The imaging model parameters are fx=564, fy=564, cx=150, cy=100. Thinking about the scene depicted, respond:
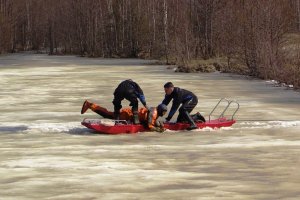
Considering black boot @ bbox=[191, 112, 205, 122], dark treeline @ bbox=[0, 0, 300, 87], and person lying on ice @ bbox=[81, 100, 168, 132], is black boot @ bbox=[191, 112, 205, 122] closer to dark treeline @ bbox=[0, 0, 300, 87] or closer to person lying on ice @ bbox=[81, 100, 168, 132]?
person lying on ice @ bbox=[81, 100, 168, 132]

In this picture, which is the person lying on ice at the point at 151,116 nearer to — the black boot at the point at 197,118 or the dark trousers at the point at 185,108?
the dark trousers at the point at 185,108

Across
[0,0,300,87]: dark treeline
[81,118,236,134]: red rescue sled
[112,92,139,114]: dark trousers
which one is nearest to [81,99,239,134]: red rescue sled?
[81,118,236,134]: red rescue sled

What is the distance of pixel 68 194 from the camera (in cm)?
685

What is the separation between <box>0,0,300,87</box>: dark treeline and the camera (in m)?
29.0

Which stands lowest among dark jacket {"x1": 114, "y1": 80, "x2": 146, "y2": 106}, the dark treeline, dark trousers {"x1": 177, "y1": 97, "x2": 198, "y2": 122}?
dark trousers {"x1": 177, "y1": 97, "x2": 198, "y2": 122}

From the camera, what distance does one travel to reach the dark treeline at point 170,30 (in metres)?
29.0

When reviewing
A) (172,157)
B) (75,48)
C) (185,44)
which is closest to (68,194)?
(172,157)

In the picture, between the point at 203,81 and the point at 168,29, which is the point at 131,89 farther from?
the point at 168,29

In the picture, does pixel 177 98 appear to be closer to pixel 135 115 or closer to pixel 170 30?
pixel 135 115

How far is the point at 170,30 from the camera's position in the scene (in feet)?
160

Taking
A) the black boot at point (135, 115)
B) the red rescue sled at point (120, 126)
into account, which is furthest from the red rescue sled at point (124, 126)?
the black boot at point (135, 115)

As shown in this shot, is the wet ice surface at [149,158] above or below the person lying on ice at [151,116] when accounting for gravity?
below

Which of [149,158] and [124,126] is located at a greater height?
[124,126]

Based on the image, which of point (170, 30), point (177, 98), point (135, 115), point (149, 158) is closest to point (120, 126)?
point (135, 115)
